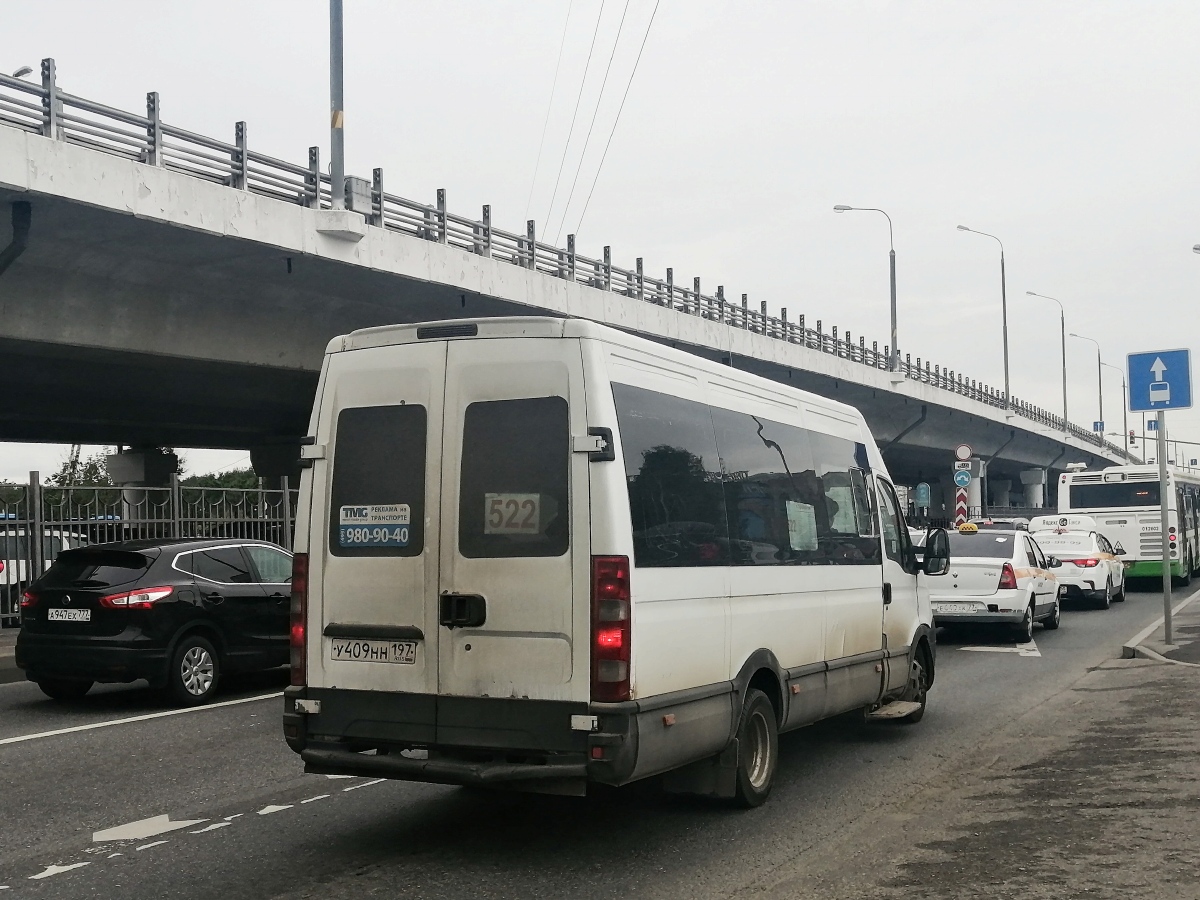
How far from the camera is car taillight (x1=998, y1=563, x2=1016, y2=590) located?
56.3 ft

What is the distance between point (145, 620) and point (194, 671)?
2.44ft

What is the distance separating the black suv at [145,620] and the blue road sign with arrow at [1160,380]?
10552 mm

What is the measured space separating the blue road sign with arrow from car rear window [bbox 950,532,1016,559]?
274cm

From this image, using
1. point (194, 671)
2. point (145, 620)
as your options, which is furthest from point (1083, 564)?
point (145, 620)

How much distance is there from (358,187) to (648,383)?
1618 centimetres

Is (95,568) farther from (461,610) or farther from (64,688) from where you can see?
(461,610)

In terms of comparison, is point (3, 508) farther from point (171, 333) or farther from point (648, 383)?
point (648, 383)

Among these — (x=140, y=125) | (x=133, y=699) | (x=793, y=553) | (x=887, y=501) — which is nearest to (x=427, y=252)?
(x=140, y=125)

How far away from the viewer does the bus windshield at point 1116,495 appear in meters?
29.7

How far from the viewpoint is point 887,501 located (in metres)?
9.62

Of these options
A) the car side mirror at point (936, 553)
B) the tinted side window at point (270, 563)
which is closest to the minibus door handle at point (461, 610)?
the car side mirror at point (936, 553)

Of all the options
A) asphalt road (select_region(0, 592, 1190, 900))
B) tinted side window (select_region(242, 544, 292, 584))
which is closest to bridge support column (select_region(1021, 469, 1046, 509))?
tinted side window (select_region(242, 544, 292, 584))

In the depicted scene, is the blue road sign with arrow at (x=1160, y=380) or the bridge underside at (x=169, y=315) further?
the bridge underside at (x=169, y=315)

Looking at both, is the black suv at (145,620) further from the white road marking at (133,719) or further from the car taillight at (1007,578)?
the car taillight at (1007,578)
